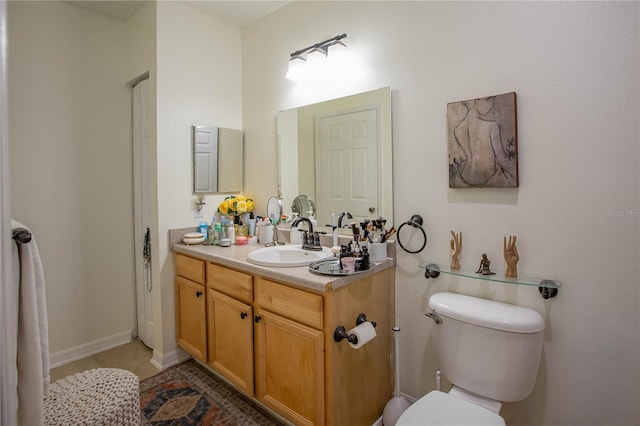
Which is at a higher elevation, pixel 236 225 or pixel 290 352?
pixel 236 225

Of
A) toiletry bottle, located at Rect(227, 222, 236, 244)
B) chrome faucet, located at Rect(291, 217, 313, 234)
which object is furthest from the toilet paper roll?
toiletry bottle, located at Rect(227, 222, 236, 244)

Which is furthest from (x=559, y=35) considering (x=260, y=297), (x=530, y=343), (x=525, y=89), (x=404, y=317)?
(x=260, y=297)

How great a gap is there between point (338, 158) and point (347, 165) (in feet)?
0.27

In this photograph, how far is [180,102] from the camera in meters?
2.43

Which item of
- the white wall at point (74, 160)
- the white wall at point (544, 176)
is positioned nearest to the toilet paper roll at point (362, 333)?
the white wall at point (544, 176)

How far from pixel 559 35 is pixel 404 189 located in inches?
36.0

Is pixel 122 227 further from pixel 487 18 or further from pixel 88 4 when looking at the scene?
pixel 487 18

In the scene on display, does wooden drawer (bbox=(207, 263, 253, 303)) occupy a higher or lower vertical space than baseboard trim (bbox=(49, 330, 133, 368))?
higher

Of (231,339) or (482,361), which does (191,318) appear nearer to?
(231,339)

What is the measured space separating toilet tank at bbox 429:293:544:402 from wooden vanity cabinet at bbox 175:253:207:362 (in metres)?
1.45

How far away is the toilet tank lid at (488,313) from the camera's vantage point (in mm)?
1316

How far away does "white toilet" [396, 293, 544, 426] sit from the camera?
127cm

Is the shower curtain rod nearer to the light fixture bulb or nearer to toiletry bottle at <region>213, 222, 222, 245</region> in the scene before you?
toiletry bottle at <region>213, 222, 222, 245</region>

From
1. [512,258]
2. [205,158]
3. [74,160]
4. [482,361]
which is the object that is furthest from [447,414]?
[74,160]
